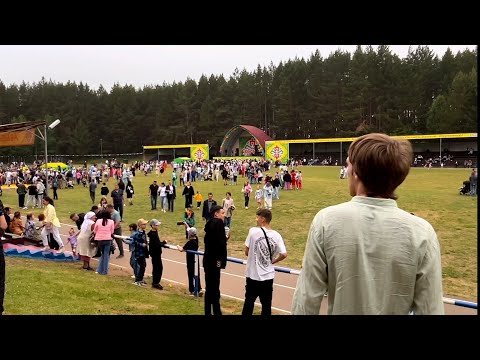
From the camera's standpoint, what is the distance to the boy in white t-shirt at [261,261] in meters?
6.07

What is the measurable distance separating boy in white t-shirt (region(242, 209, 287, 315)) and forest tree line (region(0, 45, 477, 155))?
57779 mm

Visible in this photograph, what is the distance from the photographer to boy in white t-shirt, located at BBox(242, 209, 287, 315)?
6074 millimetres

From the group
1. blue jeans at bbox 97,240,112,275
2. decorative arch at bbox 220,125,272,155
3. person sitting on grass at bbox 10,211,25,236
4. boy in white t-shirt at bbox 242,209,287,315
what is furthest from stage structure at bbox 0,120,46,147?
decorative arch at bbox 220,125,272,155

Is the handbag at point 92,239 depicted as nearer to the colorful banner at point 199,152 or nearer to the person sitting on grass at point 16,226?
the person sitting on grass at point 16,226

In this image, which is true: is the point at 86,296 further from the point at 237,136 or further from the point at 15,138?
the point at 237,136

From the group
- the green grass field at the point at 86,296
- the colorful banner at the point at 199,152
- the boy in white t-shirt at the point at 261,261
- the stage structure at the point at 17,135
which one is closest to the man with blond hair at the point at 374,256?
the boy in white t-shirt at the point at 261,261

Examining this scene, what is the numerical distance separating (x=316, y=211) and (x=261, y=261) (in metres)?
14.8

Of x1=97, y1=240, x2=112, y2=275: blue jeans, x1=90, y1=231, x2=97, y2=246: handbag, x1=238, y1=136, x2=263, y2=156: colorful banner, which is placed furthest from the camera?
x1=238, y1=136, x2=263, y2=156: colorful banner

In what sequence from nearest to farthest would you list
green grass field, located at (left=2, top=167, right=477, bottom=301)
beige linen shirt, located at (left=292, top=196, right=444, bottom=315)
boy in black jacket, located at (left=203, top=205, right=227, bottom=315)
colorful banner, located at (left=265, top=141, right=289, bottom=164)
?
beige linen shirt, located at (left=292, top=196, right=444, bottom=315), boy in black jacket, located at (left=203, top=205, right=227, bottom=315), green grass field, located at (left=2, top=167, right=477, bottom=301), colorful banner, located at (left=265, top=141, right=289, bottom=164)

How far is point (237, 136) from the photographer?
70188mm

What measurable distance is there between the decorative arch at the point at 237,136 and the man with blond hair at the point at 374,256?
6251cm

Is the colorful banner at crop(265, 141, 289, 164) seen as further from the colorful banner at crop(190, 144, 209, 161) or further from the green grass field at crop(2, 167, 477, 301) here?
the green grass field at crop(2, 167, 477, 301)

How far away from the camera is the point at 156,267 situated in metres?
9.23

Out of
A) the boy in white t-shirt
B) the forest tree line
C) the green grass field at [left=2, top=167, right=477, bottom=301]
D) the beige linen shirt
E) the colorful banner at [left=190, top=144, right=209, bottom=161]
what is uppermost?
the forest tree line
